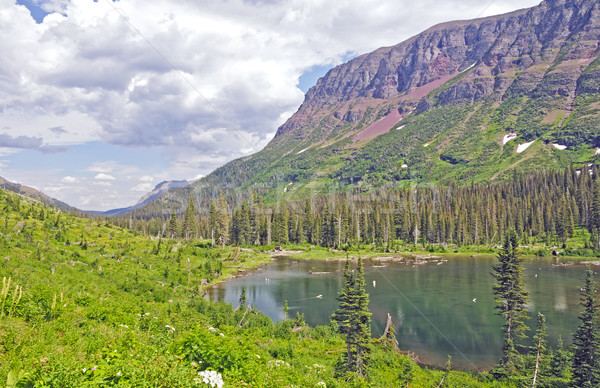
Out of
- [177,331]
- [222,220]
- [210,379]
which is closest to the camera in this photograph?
[210,379]

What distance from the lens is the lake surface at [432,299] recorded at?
33844mm

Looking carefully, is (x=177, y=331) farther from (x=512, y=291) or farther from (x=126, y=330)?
(x=512, y=291)

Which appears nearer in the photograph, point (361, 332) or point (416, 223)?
point (361, 332)

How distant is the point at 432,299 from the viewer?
164 ft

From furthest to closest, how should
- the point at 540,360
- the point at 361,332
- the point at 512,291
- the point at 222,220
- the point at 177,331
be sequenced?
the point at 222,220, the point at 512,291, the point at 540,360, the point at 361,332, the point at 177,331

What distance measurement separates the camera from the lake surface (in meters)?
33.8

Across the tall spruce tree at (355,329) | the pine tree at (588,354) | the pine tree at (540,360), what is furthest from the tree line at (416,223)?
the pine tree at (588,354)

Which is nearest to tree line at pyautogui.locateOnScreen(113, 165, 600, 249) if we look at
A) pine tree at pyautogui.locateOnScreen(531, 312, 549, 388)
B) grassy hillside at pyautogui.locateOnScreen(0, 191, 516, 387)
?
grassy hillside at pyautogui.locateOnScreen(0, 191, 516, 387)

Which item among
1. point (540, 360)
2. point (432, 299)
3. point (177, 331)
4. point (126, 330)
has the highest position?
point (126, 330)

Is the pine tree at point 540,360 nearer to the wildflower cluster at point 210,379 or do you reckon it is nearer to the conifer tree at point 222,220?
the wildflower cluster at point 210,379

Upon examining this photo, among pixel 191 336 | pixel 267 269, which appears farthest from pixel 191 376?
pixel 267 269

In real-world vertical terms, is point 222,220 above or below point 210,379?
above

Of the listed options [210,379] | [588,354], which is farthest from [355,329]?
[588,354]

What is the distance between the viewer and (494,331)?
37250 mm
